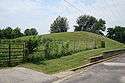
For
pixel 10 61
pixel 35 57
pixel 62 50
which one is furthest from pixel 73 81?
pixel 62 50

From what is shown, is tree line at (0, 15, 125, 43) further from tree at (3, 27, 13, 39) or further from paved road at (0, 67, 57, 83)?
paved road at (0, 67, 57, 83)

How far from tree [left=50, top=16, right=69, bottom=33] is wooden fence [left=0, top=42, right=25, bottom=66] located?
12995 cm

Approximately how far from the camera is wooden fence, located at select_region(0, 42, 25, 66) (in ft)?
59.7

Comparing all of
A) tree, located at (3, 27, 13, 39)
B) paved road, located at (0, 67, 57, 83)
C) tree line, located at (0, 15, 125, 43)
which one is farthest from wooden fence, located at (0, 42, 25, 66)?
tree line, located at (0, 15, 125, 43)

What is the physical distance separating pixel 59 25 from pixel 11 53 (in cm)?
13315

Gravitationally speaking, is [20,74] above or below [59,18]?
below

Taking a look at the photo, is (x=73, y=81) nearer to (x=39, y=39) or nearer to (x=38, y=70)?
(x=38, y=70)

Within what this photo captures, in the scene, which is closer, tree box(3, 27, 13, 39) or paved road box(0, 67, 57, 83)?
paved road box(0, 67, 57, 83)

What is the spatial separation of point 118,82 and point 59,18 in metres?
141

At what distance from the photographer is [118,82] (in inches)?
565

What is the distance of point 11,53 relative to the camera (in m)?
19.3

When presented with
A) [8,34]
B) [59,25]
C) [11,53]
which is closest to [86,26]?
[59,25]

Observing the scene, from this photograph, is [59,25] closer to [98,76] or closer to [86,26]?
[86,26]

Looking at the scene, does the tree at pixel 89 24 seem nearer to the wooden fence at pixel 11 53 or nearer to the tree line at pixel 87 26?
the tree line at pixel 87 26
